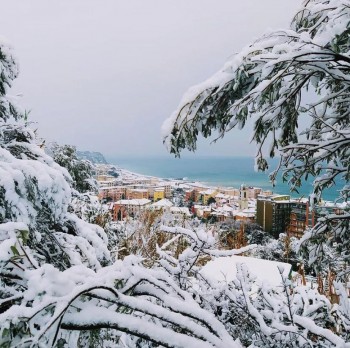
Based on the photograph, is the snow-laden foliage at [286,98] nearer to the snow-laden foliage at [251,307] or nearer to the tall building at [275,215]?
the snow-laden foliage at [251,307]

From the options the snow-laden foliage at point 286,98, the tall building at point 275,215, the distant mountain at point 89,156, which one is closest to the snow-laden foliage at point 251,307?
the snow-laden foliage at point 286,98

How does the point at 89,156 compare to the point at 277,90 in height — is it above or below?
below

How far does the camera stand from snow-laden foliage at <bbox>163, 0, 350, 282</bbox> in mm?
2779

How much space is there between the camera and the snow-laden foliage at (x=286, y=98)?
2.78 m

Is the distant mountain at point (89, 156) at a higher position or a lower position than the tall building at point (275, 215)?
higher

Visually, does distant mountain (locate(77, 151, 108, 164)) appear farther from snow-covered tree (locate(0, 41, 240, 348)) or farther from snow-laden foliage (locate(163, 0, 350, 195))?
snow-covered tree (locate(0, 41, 240, 348))

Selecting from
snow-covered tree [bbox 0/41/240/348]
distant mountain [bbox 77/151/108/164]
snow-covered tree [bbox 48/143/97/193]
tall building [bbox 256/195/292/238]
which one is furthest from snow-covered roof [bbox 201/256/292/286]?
tall building [bbox 256/195/292/238]

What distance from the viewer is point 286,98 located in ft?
10.5

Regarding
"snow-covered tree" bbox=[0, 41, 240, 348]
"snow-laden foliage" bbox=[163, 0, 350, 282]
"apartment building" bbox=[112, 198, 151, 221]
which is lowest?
"apartment building" bbox=[112, 198, 151, 221]

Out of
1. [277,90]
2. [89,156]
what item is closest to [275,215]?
[89,156]

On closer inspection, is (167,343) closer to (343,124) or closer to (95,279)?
(95,279)

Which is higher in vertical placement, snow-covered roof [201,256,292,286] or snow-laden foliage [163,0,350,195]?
snow-laden foliage [163,0,350,195]

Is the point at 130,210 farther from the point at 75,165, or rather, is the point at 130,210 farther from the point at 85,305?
the point at 85,305

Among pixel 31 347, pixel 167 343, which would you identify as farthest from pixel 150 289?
pixel 31 347
